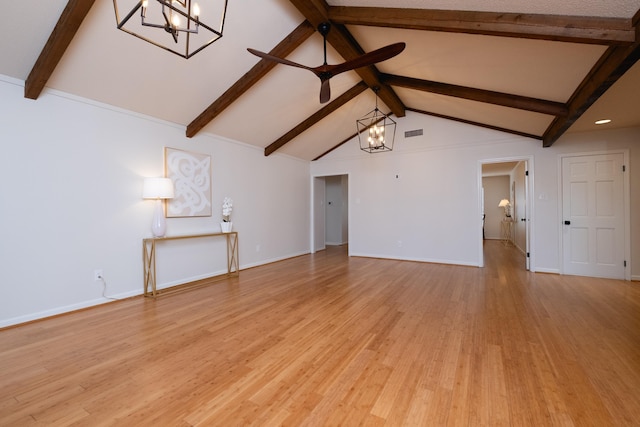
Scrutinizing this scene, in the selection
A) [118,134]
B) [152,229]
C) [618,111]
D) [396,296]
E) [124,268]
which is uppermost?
[618,111]

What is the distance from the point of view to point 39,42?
2.52 meters

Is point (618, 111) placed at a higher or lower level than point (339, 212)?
higher

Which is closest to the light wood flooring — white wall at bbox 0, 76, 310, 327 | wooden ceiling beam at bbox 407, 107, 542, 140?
Answer: white wall at bbox 0, 76, 310, 327

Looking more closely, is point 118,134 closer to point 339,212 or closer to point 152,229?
point 152,229

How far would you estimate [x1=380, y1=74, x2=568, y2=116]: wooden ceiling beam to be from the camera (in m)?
3.46

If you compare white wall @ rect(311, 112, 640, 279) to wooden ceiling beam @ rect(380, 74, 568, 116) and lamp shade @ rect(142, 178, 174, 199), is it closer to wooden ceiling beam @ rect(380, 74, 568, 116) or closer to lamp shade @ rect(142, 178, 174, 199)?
wooden ceiling beam @ rect(380, 74, 568, 116)

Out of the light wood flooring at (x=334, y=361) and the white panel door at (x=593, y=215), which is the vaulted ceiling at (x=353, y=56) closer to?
the white panel door at (x=593, y=215)

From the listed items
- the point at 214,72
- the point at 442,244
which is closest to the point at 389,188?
the point at 442,244

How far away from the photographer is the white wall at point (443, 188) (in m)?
4.66

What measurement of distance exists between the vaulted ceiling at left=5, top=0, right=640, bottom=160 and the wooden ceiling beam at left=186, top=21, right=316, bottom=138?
2cm

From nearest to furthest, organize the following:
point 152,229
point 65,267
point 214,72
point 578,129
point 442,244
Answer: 1. point 65,267
2. point 214,72
3. point 152,229
4. point 578,129
5. point 442,244

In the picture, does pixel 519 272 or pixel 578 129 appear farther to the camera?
pixel 519 272

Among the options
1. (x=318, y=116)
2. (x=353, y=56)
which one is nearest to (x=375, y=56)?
(x=353, y=56)

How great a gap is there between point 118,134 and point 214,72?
1.50 meters
